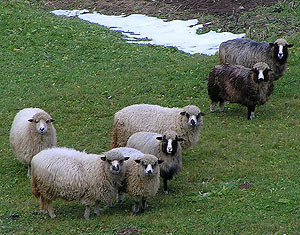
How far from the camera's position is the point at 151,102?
16.2 m

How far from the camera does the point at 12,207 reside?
10.7 metres

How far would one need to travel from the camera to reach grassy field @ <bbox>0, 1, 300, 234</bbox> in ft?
31.6

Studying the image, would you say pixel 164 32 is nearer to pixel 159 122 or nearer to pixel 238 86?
pixel 238 86

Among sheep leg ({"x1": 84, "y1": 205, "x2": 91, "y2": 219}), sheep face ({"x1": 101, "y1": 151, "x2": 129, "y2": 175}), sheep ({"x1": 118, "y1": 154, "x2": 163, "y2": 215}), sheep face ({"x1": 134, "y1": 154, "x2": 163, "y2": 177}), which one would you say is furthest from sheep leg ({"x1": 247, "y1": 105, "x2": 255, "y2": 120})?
sheep leg ({"x1": 84, "y1": 205, "x2": 91, "y2": 219})

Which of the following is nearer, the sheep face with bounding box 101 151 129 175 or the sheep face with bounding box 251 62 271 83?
the sheep face with bounding box 101 151 129 175

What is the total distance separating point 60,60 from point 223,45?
647cm

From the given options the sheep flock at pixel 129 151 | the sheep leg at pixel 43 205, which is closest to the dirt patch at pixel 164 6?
the sheep flock at pixel 129 151

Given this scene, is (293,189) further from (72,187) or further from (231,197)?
(72,187)

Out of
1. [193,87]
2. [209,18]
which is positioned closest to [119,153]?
[193,87]

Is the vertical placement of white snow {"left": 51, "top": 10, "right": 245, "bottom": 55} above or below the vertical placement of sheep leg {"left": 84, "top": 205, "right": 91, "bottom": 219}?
below

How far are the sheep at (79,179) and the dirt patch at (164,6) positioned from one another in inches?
611

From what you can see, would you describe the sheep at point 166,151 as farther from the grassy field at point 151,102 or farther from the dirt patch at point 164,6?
the dirt patch at point 164,6

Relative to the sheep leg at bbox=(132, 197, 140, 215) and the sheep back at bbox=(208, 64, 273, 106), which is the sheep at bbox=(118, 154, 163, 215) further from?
the sheep back at bbox=(208, 64, 273, 106)

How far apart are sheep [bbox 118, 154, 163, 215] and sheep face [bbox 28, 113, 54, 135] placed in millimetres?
2506
